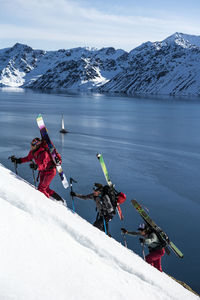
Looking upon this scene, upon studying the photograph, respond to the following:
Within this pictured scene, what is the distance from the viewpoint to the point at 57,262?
18.1 ft

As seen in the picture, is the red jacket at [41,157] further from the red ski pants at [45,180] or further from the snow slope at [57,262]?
the snow slope at [57,262]

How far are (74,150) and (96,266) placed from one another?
30.0 meters

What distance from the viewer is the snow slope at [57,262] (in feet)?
15.8

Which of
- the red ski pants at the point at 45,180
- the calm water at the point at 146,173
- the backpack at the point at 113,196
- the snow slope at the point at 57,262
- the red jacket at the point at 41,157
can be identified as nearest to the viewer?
the snow slope at the point at 57,262

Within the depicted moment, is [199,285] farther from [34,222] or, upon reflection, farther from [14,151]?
[14,151]

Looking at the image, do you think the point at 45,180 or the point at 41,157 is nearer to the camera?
the point at 41,157

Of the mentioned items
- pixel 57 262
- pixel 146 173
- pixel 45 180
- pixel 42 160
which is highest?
pixel 42 160

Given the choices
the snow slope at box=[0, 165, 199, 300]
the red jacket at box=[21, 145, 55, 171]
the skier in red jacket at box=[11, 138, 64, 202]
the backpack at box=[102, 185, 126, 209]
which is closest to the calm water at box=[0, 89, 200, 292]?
the backpack at box=[102, 185, 126, 209]

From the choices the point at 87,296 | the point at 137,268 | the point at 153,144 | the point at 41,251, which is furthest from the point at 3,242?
the point at 153,144

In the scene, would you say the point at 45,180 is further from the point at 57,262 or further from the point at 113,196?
the point at 57,262

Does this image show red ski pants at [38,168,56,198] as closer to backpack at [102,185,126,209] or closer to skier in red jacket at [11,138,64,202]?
skier in red jacket at [11,138,64,202]

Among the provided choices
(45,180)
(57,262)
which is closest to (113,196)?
(45,180)

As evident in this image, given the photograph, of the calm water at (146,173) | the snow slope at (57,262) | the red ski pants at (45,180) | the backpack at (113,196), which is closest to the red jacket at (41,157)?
the red ski pants at (45,180)

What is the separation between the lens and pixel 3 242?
5074 mm
